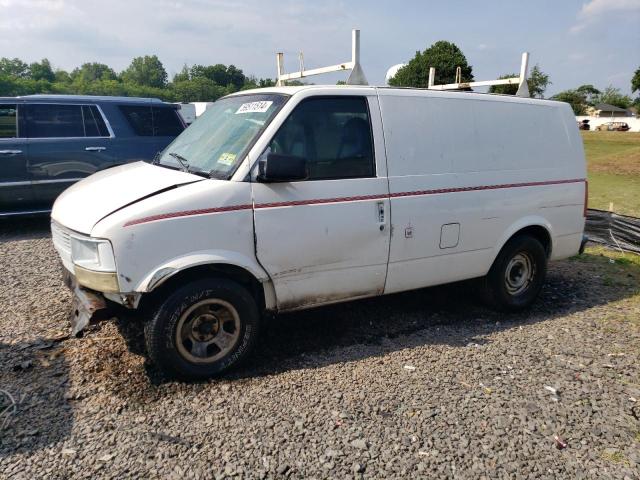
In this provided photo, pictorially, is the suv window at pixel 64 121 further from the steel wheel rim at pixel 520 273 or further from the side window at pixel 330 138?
the steel wheel rim at pixel 520 273

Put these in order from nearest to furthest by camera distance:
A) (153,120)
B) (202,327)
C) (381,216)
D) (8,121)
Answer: (202,327) → (381,216) → (8,121) → (153,120)

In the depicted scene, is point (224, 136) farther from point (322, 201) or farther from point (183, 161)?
point (322, 201)

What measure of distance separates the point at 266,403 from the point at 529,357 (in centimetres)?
231

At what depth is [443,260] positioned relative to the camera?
14.9 ft

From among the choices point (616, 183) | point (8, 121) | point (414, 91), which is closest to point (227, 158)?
point (414, 91)

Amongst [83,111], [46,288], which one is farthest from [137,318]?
[83,111]

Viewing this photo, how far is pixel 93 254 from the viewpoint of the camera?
3.31 metres

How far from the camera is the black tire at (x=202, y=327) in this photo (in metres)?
3.40

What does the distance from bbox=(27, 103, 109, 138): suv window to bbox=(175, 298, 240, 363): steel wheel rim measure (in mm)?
5725

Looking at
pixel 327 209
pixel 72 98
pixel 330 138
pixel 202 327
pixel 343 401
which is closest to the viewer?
pixel 343 401

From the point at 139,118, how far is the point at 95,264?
5.82m

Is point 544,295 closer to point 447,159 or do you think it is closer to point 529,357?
point 529,357

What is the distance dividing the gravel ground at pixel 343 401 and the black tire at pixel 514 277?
8.1 inches

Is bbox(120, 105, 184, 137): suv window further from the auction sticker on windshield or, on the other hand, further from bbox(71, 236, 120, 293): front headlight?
bbox(71, 236, 120, 293): front headlight
